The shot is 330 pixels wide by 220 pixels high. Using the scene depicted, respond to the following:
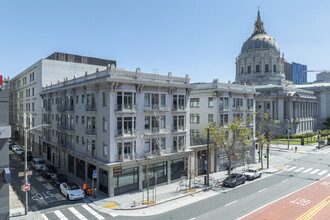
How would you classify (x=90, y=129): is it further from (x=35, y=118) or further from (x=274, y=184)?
(x=35, y=118)

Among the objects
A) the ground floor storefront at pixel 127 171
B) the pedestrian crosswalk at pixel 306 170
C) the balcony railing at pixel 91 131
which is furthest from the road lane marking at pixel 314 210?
the balcony railing at pixel 91 131

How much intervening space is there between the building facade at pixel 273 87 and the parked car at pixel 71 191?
78.8m

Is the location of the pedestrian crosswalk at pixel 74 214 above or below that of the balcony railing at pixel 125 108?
below

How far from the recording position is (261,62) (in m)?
110

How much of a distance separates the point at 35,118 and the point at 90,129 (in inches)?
1196

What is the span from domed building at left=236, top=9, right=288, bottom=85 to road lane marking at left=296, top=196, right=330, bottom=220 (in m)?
83.2

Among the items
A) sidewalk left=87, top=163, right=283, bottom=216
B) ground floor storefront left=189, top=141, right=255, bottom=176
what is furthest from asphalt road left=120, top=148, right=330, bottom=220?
ground floor storefront left=189, top=141, right=255, bottom=176

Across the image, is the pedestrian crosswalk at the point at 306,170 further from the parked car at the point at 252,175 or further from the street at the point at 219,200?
the parked car at the point at 252,175

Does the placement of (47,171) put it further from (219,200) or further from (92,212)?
(219,200)

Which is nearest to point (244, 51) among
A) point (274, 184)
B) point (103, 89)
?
point (274, 184)

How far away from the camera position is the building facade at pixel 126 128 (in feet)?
94.0

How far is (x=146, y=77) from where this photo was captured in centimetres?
3138

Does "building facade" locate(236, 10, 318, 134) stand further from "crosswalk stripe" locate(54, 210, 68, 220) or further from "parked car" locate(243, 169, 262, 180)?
"crosswalk stripe" locate(54, 210, 68, 220)

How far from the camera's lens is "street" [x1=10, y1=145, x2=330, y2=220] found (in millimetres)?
23359
